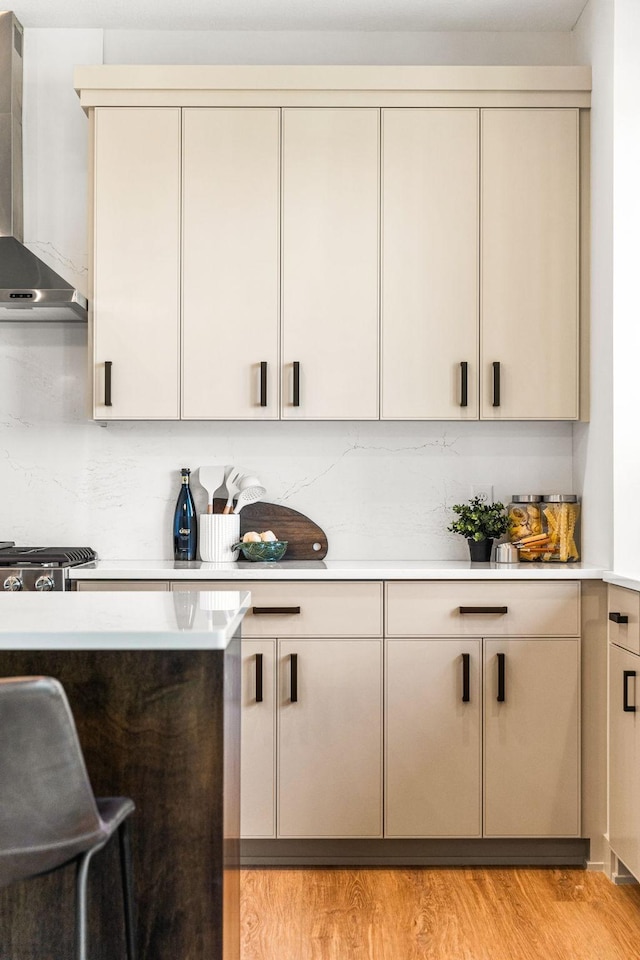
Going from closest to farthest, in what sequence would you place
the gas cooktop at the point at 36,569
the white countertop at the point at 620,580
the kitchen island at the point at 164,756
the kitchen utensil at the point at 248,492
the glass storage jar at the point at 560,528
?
the kitchen island at the point at 164,756
the white countertop at the point at 620,580
the gas cooktop at the point at 36,569
the glass storage jar at the point at 560,528
the kitchen utensil at the point at 248,492

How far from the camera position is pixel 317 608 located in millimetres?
2867

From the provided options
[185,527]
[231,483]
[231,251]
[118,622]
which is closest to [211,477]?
[231,483]

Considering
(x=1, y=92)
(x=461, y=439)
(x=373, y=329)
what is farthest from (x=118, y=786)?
(x=1, y=92)

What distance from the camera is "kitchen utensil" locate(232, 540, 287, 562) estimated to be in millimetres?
3143

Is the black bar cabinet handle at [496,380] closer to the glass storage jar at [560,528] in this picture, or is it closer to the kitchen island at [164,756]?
the glass storage jar at [560,528]

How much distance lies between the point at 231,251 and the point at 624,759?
2107mm

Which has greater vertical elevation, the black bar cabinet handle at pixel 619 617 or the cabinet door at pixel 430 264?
the cabinet door at pixel 430 264

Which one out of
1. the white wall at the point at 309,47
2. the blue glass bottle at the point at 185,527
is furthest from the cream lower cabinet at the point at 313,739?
the white wall at the point at 309,47

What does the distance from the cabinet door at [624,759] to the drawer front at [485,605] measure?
0.63 ft

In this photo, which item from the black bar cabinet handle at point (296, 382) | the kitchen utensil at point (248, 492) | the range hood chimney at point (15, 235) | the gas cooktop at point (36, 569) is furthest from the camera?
the kitchen utensil at point (248, 492)

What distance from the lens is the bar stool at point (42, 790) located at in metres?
1.25

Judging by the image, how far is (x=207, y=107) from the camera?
3084 millimetres

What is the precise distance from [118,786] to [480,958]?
3.99 feet

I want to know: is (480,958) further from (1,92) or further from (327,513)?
(1,92)
